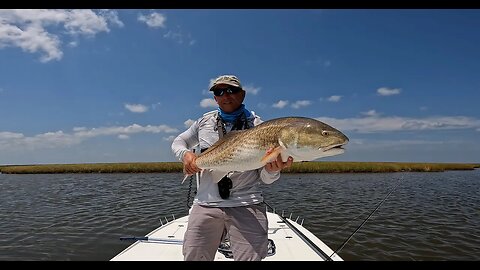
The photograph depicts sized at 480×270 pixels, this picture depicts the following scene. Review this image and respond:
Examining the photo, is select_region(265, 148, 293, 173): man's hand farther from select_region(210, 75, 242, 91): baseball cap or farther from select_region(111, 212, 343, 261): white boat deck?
select_region(111, 212, 343, 261): white boat deck

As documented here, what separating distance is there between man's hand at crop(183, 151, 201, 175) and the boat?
10.1ft

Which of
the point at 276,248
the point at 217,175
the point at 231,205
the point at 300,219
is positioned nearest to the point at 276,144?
the point at 217,175

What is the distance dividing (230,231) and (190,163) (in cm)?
96

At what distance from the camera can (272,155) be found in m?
3.68

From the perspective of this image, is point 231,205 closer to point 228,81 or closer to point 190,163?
point 190,163

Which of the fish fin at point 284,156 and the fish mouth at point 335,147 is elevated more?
the fish mouth at point 335,147

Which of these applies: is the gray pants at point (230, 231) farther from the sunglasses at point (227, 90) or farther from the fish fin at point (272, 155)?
the sunglasses at point (227, 90)

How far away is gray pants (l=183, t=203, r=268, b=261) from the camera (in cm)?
404

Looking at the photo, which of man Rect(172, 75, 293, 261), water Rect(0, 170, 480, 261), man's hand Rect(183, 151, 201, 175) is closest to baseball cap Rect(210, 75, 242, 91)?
man Rect(172, 75, 293, 261)

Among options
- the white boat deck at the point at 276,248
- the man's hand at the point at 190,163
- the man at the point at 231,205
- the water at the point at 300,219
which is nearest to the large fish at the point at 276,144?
the man at the point at 231,205

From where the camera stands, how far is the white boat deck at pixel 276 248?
22.5 feet
